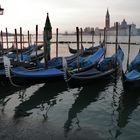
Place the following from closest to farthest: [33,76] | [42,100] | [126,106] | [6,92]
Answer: [126,106]
[42,100]
[33,76]
[6,92]

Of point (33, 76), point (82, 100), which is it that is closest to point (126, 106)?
point (82, 100)

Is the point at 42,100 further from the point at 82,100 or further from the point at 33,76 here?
the point at 82,100

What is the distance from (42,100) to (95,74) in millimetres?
3946

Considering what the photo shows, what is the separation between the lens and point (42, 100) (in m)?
13.8

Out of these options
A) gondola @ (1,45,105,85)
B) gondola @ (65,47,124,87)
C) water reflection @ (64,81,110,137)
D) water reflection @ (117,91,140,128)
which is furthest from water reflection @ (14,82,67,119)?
water reflection @ (117,91,140,128)

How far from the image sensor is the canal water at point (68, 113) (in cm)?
925

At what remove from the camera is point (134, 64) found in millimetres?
17125

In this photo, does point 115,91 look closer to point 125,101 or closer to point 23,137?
point 125,101

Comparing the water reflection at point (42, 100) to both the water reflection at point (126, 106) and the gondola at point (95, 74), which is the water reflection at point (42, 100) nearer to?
the gondola at point (95, 74)

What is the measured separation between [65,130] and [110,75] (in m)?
9.41

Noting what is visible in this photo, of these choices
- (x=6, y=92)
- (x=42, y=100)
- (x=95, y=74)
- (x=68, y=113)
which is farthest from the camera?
(x=95, y=74)

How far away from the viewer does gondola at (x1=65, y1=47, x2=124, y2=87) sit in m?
14.0

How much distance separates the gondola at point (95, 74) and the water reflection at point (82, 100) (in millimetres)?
417

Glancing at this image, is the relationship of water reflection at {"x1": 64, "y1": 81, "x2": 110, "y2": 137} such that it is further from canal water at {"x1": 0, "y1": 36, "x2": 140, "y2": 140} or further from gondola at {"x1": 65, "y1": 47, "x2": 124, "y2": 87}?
gondola at {"x1": 65, "y1": 47, "x2": 124, "y2": 87}
